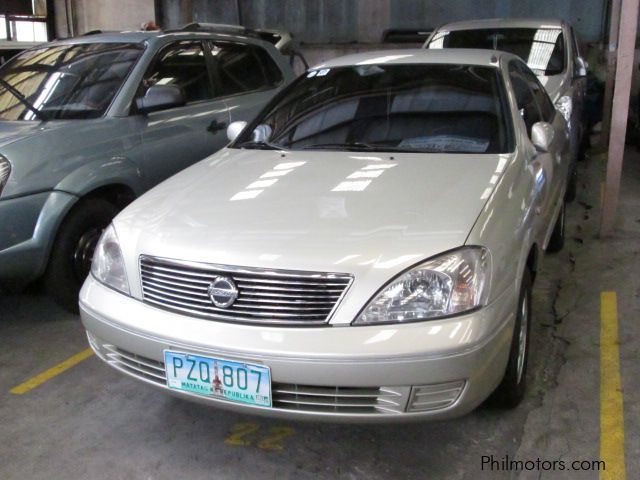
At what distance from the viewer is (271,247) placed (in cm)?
230

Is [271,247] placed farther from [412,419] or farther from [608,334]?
[608,334]

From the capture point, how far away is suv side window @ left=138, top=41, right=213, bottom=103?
438 centimetres

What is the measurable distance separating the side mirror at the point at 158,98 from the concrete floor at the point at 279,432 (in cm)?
149

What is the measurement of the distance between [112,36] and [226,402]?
322 centimetres

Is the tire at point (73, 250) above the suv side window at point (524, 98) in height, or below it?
below

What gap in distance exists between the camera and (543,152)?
3410mm

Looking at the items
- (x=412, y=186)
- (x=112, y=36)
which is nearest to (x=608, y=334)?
(x=412, y=186)

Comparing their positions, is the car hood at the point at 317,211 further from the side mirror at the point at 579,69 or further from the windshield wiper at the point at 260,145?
the side mirror at the point at 579,69

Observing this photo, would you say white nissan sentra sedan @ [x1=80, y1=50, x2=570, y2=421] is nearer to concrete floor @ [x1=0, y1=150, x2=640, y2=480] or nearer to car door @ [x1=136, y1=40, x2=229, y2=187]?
concrete floor @ [x1=0, y1=150, x2=640, y2=480]

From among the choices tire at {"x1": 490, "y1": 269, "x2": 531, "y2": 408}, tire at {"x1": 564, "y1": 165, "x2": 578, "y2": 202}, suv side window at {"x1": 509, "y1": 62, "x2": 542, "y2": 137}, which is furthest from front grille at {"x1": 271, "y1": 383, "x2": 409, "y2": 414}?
tire at {"x1": 564, "y1": 165, "x2": 578, "y2": 202}

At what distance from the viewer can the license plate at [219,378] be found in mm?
2203

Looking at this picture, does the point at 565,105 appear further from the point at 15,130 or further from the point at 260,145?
the point at 15,130

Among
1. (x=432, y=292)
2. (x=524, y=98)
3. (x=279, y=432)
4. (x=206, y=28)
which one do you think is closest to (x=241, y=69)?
(x=206, y=28)

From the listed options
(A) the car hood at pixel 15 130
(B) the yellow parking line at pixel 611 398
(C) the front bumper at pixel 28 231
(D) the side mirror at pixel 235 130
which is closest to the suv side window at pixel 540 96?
(B) the yellow parking line at pixel 611 398
